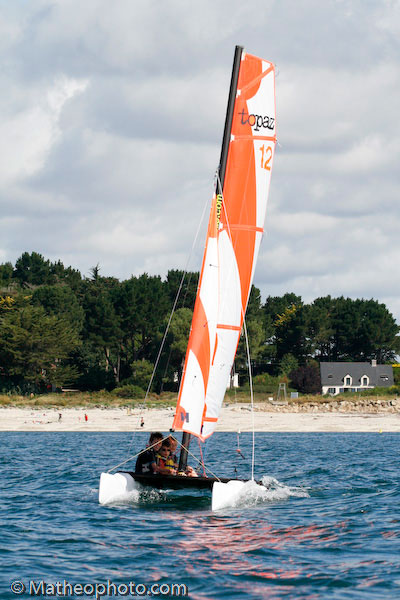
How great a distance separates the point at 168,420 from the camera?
59750mm

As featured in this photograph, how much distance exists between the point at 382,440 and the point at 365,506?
2909 cm

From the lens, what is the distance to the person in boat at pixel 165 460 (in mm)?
19156

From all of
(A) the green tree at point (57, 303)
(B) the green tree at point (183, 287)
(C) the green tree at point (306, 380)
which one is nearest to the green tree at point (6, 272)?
(A) the green tree at point (57, 303)

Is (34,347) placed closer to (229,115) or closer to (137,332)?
(137,332)

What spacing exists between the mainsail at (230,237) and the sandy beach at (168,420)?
36.3 m

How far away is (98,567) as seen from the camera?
519 inches

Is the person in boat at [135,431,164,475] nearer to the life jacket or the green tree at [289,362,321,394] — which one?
the life jacket

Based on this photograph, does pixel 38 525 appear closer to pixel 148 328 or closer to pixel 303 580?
pixel 303 580

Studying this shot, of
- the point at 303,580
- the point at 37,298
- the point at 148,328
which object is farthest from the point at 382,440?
the point at 37,298

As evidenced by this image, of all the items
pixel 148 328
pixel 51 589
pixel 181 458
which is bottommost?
pixel 51 589

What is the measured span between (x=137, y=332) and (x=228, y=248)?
83.2m

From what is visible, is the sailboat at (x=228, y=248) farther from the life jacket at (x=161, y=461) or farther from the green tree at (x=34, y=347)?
the green tree at (x=34, y=347)

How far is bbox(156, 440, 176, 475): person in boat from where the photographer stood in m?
19.2

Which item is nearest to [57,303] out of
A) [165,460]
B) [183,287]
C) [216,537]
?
[183,287]
